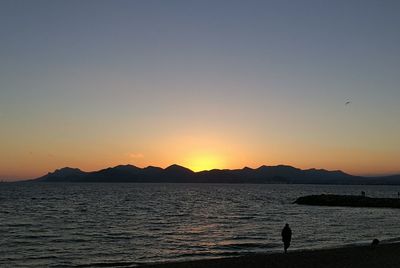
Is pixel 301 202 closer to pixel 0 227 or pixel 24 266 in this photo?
pixel 0 227

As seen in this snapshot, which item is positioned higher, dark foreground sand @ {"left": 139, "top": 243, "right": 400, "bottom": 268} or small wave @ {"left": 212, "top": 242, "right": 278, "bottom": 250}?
dark foreground sand @ {"left": 139, "top": 243, "right": 400, "bottom": 268}

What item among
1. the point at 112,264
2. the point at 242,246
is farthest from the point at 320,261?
the point at 112,264

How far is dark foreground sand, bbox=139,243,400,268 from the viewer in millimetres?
21953

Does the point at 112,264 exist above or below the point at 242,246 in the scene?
below

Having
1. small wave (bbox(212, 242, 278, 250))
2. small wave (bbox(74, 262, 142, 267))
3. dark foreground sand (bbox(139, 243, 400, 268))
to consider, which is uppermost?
dark foreground sand (bbox(139, 243, 400, 268))

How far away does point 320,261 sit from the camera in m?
23.1

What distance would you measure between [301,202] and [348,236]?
2441 inches

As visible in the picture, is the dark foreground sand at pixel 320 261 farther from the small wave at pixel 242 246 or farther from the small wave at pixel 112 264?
the small wave at pixel 242 246

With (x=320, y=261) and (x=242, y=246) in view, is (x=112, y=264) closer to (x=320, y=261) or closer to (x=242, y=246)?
(x=242, y=246)

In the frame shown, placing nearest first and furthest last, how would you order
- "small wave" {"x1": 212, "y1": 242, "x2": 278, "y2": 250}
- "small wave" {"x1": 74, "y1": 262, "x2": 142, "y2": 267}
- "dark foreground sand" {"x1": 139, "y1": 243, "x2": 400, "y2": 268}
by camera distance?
1. "dark foreground sand" {"x1": 139, "y1": 243, "x2": 400, "y2": 268}
2. "small wave" {"x1": 74, "y1": 262, "x2": 142, "y2": 267}
3. "small wave" {"x1": 212, "y1": 242, "x2": 278, "y2": 250}

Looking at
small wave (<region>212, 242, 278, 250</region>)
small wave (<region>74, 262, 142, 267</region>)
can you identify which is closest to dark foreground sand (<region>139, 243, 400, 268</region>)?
small wave (<region>74, 262, 142, 267</region>)

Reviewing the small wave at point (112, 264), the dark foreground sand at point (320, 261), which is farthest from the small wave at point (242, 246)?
the small wave at point (112, 264)

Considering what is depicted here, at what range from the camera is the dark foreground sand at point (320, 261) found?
72.0ft

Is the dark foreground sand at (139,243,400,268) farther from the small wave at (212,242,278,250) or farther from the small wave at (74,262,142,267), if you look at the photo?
the small wave at (212,242,278,250)
